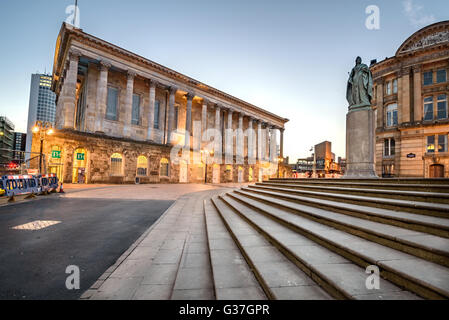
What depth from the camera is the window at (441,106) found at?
21.0m

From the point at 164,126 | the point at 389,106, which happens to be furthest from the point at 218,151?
the point at 389,106

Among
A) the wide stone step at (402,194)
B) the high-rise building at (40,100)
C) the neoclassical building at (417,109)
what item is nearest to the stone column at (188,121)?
the neoclassical building at (417,109)

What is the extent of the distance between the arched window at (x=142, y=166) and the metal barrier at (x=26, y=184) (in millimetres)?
12571

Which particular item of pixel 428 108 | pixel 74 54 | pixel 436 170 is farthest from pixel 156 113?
pixel 436 170

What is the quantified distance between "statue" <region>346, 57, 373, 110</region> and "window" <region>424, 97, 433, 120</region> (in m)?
17.6

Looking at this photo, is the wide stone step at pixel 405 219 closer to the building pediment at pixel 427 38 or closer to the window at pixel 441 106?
the window at pixel 441 106

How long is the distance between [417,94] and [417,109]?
5.59 ft

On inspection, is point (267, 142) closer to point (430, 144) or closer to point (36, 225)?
point (430, 144)

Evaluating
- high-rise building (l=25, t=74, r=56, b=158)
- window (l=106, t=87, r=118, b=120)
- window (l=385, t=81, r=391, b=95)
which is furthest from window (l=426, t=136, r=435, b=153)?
high-rise building (l=25, t=74, r=56, b=158)

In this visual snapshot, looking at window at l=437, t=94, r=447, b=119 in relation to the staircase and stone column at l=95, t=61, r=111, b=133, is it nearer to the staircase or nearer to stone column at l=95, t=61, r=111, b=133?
the staircase

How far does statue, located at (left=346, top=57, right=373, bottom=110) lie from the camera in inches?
417

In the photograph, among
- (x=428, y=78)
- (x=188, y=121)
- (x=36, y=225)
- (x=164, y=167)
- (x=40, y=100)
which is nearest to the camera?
(x=36, y=225)

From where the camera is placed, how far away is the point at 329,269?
8.77 feet

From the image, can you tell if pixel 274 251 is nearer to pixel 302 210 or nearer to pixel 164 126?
pixel 302 210
